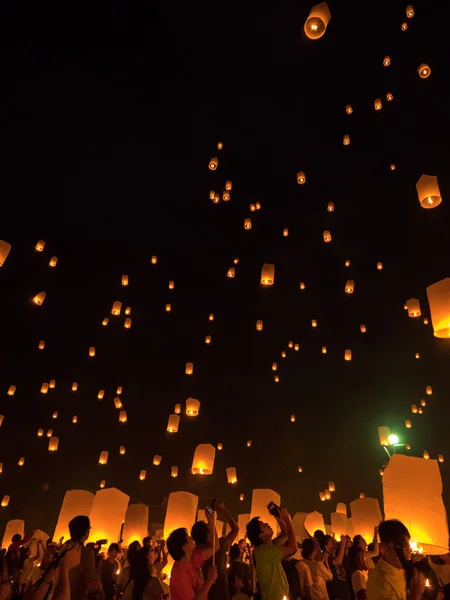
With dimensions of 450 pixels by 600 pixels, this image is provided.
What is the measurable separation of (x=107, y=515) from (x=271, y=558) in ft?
19.1

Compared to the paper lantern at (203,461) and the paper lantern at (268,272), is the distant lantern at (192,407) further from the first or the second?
the paper lantern at (268,272)

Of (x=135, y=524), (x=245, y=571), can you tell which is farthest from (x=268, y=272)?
(x=135, y=524)

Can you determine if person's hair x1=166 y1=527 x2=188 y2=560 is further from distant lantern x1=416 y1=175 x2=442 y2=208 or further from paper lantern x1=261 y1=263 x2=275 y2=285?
paper lantern x1=261 y1=263 x2=275 y2=285

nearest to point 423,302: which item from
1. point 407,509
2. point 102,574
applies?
point 407,509

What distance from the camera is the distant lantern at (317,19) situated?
4594 millimetres

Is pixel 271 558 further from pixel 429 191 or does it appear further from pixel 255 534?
pixel 429 191

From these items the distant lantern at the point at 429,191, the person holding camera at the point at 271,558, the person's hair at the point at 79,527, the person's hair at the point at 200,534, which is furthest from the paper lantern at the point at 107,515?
the distant lantern at the point at 429,191

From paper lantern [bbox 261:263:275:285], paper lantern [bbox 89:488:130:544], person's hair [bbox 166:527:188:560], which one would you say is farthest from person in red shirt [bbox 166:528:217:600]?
paper lantern [bbox 261:263:275:285]

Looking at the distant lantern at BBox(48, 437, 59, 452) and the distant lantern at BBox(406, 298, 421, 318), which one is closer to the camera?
the distant lantern at BBox(406, 298, 421, 318)

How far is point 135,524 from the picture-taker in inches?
365

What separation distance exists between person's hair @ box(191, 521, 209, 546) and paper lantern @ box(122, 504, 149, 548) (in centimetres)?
666

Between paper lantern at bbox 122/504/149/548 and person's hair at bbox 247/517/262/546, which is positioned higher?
paper lantern at bbox 122/504/149/548

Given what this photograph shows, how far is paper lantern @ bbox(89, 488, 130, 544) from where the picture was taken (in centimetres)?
781

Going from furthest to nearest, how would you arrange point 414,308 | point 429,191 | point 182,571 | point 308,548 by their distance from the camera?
point 414,308 → point 429,191 → point 308,548 → point 182,571
